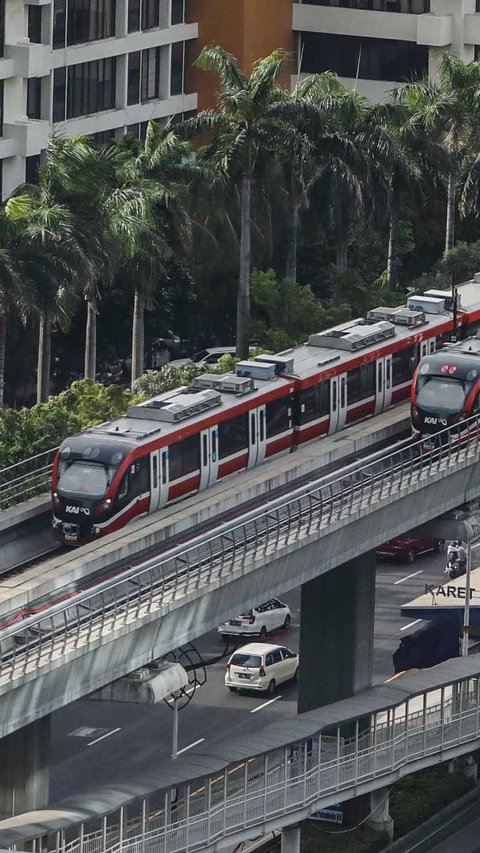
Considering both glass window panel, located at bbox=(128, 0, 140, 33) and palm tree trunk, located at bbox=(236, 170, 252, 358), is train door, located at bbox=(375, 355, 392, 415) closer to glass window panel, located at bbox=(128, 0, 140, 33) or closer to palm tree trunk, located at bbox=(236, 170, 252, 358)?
palm tree trunk, located at bbox=(236, 170, 252, 358)

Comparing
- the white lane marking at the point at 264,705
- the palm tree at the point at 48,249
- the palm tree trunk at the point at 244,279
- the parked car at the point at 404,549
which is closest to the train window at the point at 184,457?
the white lane marking at the point at 264,705

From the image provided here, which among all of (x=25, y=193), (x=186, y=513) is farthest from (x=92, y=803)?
(x=25, y=193)

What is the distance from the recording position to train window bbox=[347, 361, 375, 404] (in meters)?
83.2

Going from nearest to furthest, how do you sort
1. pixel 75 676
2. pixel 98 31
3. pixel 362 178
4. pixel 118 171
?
pixel 75 676 → pixel 118 171 → pixel 362 178 → pixel 98 31

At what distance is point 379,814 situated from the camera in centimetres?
7550

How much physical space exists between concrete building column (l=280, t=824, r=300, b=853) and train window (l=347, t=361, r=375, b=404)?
55.7 ft

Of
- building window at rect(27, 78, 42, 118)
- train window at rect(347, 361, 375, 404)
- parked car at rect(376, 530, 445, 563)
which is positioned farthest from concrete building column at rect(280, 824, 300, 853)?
building window at rect(27, 78, 42, 118)

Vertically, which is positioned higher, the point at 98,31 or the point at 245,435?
the point at 98,31

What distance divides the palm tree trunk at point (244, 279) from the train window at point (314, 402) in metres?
17.4

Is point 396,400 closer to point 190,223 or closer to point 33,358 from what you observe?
point 190,223

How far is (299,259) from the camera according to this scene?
12038cm

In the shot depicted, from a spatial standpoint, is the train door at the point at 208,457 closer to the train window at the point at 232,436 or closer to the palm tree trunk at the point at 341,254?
the train window at the point at 232,436

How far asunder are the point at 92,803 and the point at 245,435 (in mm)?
17538

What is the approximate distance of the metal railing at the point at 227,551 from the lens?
2393 inches
